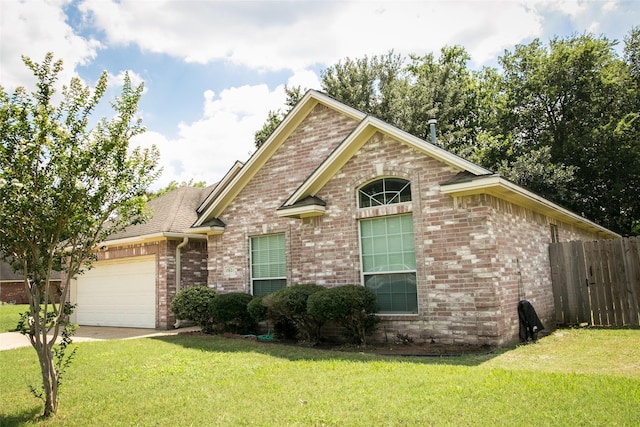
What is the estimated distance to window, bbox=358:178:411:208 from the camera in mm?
10586

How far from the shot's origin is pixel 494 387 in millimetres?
6000

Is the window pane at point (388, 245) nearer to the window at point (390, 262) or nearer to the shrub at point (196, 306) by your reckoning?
the window at point (390, 262)

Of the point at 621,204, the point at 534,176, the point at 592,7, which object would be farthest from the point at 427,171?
the point at 621,204

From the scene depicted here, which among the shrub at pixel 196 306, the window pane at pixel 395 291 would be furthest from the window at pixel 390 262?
the shrub at pixel 196 306

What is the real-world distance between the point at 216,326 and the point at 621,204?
79.5ft

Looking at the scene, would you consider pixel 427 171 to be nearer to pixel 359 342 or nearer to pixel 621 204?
pixel 359 342

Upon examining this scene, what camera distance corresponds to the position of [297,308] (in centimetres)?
1055

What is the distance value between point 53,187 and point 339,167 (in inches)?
271

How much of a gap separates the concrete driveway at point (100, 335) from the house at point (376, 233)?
0.64 m

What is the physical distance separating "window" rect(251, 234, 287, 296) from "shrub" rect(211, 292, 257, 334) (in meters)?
0.60

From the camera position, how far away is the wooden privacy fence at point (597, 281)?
12.1 metres

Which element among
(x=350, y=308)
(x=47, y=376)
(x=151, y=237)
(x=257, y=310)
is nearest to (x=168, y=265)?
(x=151, y=237)

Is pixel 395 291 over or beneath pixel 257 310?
over

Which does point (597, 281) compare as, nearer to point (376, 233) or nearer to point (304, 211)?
point (376, 233)
